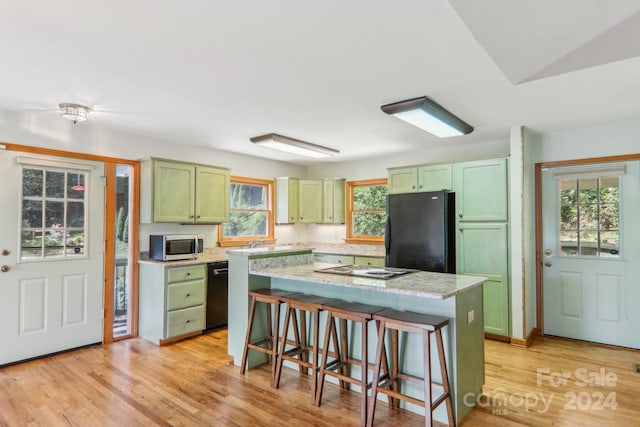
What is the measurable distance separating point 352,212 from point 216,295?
8.44 feet

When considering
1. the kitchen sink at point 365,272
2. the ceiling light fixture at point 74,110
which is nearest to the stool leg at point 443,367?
the kitchen sink at point 365,272

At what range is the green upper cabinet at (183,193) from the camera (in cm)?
405

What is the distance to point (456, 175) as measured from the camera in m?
4.32

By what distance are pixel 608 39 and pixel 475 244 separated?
250cm

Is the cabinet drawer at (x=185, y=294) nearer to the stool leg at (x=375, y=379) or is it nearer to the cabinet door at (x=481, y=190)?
the stool leg at (x=375, y=379)

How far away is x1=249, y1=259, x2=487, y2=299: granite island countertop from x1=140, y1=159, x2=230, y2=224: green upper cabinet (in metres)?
1.56

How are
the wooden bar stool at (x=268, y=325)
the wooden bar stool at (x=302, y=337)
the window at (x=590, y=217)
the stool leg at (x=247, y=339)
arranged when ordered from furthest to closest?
the window at (x=590, y=217)
the stool leg at (x=247, y=339)
the wooden bar stool at (x=268, y=325)
the wooden bar stool at (x=302, y=337)

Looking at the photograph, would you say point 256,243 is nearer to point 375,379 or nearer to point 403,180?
point 403,180

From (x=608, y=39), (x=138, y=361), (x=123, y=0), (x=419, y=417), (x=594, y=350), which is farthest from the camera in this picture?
(x=594, y=350)

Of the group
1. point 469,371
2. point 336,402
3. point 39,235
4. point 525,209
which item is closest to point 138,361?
point 39,235

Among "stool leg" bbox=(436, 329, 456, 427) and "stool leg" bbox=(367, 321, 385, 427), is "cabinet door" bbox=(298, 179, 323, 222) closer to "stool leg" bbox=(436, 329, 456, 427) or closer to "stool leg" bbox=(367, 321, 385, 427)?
"stool leg" bbox=(367, 321, 385, 427)

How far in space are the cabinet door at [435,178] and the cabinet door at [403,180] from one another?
74 mm

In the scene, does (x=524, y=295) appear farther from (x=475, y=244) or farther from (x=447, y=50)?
(x=447, y=50)

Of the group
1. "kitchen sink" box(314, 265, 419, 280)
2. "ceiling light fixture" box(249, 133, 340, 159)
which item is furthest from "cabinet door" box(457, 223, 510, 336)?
"ceiling light fixture" box(249, 133, 340, 159)
